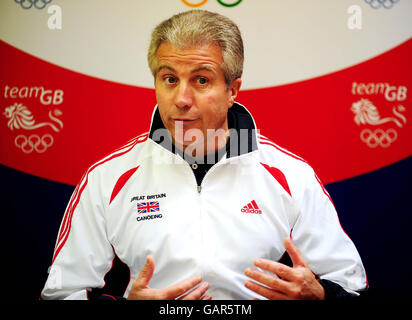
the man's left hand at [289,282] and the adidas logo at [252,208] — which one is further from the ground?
the adidas logo at [252,208]

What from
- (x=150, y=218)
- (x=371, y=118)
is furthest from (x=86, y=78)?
(x=371, y=118)

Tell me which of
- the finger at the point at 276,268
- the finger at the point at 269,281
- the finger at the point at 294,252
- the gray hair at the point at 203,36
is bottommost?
the finger at the point at 269,281

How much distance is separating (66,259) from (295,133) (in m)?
1.10

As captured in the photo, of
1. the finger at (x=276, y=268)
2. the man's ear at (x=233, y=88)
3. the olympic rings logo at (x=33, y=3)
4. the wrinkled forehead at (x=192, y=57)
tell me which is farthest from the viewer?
the olympic rings logo at (x=33, y=3)

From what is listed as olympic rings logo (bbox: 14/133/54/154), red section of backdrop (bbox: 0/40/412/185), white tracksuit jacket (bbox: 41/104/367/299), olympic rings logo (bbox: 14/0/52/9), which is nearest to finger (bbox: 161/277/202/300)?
white tracksuit jacket (bbox: 41/104/367/299)

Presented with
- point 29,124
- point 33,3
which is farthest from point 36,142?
point 33,3

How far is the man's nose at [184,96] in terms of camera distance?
137 cm

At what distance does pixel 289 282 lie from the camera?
1.25 meters

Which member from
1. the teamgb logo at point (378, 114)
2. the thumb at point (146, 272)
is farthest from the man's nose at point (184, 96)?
the teamgb logo at point (378, 114)

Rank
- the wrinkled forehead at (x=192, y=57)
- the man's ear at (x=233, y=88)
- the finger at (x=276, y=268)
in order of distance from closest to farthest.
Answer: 1. the finger at (x=276, y=268)
2. the wrinkled forehead at (x=192, y=57)
3. the man's ear at (x=233, y=88)

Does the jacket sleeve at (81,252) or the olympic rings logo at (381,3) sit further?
the olympic rings logo at (381,3)

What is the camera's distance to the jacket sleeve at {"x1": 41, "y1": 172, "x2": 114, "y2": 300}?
137 centimetres

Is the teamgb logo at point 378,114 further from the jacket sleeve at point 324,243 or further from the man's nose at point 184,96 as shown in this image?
the man's nose at point 184,96

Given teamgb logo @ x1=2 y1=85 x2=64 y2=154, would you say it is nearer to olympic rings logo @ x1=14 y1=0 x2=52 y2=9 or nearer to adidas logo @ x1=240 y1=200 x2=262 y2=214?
olympic rings logo @ x1=14 y1=0 x2=52 y2=9
